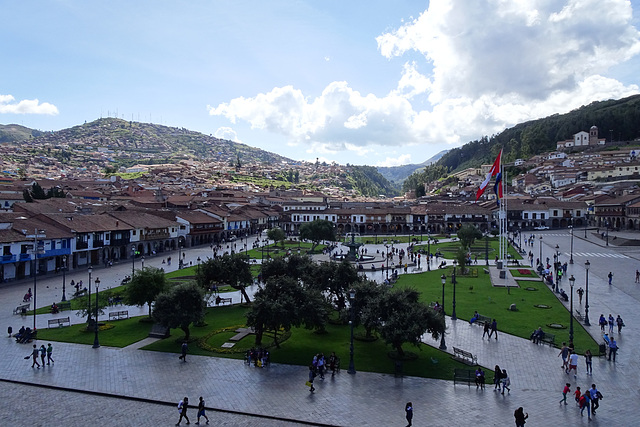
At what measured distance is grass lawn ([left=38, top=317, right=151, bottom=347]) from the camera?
19828mm

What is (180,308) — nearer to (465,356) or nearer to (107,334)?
(107,334)

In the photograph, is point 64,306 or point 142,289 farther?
point 64,306

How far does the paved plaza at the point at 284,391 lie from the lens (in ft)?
42.1

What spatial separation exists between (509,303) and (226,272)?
1597cm

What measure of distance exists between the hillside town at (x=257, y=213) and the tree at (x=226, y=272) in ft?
32.8

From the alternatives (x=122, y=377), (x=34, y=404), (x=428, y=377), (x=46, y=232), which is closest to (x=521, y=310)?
(x=428, y=377)

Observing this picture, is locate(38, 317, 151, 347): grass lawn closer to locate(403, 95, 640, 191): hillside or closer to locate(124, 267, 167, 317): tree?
locate(124, 267, 167, 317): tree

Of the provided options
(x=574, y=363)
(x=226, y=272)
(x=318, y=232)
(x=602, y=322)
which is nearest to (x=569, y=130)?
(x=318, y=232)

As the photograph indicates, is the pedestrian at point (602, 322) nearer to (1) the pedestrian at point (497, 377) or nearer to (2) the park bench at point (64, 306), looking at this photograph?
(1) the pedestrian at point (497, 377)

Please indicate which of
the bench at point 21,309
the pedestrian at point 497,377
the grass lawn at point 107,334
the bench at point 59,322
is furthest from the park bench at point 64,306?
the pedestrian at point 497,377

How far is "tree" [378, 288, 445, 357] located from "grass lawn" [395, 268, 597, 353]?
6024 mm

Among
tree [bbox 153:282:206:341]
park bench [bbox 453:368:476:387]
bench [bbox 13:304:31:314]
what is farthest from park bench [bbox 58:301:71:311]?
park bench [bbox 453:368:476:387]

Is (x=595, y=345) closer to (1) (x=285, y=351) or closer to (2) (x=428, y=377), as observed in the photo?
(2) (x=428, y=377)

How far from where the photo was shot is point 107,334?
2084 centimetres
